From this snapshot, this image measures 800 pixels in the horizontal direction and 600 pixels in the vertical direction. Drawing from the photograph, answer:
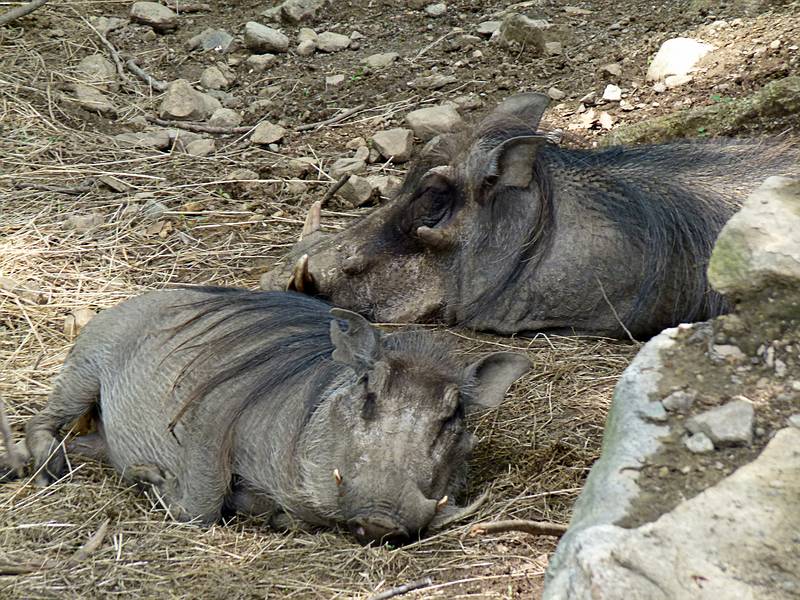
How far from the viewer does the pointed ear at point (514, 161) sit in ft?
14.9

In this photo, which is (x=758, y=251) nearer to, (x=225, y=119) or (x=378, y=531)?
(x=378, y=531)

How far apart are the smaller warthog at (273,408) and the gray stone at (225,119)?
263cm

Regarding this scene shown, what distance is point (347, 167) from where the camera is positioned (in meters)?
6.10

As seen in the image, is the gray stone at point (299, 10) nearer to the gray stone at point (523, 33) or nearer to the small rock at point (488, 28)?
the small rock at point (488, 28)

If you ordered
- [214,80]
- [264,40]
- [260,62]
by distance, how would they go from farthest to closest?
[264,40]
[260,62]
[214,80]

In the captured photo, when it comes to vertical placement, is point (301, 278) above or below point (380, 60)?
below

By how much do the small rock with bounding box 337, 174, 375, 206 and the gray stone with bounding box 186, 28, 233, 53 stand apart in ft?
7.15

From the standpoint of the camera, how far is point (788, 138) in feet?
16.2

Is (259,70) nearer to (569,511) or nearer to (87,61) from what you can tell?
(87,61)

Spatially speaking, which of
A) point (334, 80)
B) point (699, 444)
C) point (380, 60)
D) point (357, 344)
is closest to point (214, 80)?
point (334, 80)

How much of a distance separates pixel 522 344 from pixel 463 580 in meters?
1.70

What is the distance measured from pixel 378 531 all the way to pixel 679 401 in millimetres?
1073

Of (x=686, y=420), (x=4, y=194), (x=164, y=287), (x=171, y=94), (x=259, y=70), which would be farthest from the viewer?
(x=259, y=70)

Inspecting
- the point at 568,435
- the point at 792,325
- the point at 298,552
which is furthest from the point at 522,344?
the point at 792,325
